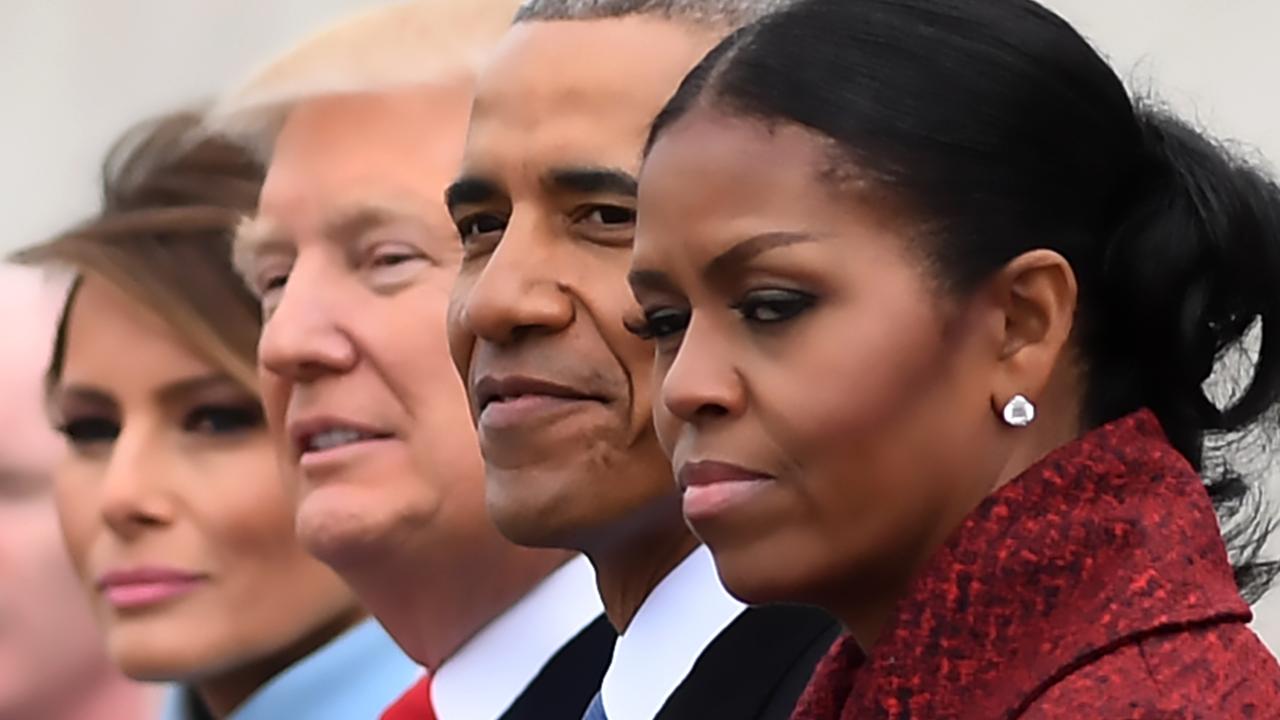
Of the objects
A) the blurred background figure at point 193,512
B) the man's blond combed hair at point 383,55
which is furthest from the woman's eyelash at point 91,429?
the man's blond combed hair at point 383,55

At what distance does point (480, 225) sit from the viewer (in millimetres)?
1062

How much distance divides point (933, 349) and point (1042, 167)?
8 centimetres

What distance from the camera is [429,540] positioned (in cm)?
126

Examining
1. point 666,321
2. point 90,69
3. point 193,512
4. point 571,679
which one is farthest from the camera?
point 90,69

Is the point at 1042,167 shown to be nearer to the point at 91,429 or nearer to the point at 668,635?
the point at 668,635

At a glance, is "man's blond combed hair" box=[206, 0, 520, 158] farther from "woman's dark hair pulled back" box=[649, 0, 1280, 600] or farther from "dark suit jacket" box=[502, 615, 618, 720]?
"woman's dark hair pulled back" box=[649, 0, 1280, 600]

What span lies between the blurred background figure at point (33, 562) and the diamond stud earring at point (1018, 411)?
1.08 m

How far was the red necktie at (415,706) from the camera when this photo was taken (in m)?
1.28

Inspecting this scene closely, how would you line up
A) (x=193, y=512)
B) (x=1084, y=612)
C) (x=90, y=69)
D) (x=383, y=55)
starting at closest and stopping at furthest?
(x=1084, y=612) → (x=383, y=55) → (x=193, y=512) → (x=90, y=69)

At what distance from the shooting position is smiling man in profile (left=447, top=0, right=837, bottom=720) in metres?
1.00

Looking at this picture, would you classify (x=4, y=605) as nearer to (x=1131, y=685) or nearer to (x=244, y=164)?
(x=244, y=164)

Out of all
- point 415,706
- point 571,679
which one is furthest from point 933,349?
point 415,706

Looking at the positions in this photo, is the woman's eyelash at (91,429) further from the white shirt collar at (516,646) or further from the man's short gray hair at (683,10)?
the man's short gray hair at (683,10)

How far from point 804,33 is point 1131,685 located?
0.84ft
